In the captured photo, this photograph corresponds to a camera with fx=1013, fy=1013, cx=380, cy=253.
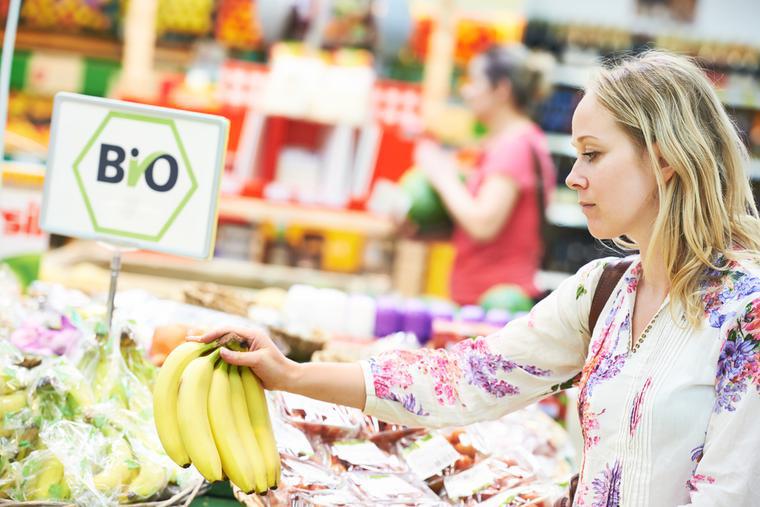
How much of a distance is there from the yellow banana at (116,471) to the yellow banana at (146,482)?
0.06 feet

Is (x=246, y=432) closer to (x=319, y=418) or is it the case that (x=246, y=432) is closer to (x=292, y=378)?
(x=292, y=378)

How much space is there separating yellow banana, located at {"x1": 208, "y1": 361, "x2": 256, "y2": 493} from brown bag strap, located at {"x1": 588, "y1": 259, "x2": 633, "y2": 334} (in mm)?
695

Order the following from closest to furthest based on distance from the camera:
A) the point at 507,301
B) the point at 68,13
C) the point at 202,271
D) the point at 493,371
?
the point at 493,371
the point at 507,301
the point at 202,271
the point at 68,13

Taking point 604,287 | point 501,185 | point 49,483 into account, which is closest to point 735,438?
point 604,287

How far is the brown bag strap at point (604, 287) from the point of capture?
1.93m

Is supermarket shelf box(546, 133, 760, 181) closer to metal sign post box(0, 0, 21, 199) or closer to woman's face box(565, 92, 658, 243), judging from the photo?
metal sign post box(0, 0, 21, 199)

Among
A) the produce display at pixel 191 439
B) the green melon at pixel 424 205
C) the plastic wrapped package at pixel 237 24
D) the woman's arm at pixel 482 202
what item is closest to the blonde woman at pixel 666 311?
the produce display at pixel 191 439

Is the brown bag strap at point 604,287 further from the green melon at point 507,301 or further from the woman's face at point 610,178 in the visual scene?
the green melon at point 507,301

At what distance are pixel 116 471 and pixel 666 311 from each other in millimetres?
1048

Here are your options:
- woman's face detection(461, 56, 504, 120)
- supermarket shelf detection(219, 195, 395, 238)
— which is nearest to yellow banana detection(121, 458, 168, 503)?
woman's face detection(461, 56, 504, 120)

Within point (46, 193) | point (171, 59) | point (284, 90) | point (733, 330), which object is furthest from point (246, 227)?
point (733, 330)

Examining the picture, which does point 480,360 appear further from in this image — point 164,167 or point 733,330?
point 164,167

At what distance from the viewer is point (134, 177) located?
6.87 ft

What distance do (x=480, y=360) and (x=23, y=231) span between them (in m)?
1.80
